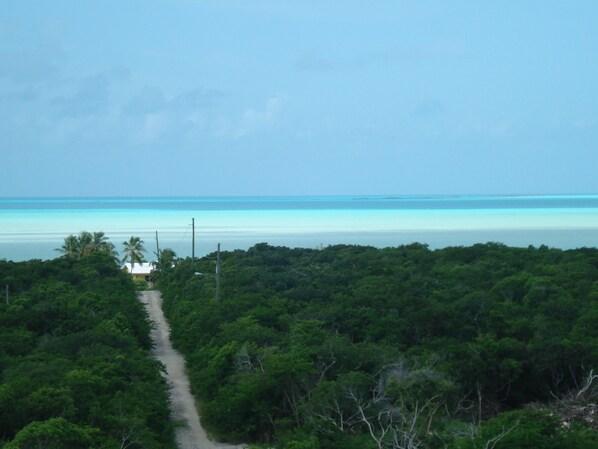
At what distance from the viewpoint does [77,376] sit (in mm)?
18703

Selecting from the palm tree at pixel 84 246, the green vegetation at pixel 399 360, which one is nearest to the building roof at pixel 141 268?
the palm tree at pixel 84 246

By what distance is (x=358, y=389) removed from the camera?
19703mm

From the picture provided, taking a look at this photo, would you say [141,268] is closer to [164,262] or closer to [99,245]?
[99,245]

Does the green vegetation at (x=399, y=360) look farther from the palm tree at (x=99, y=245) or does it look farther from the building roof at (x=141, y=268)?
the palm tree at (x=99, y=245)

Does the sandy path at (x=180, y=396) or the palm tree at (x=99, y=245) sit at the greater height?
the palm tree at (x=99, y=245)

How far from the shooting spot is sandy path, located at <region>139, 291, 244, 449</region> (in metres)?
20.9

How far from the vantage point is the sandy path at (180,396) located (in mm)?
20922

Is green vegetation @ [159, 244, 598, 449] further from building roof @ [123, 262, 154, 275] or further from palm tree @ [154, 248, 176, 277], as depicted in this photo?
building roof @ [123, 262, 154, 275]

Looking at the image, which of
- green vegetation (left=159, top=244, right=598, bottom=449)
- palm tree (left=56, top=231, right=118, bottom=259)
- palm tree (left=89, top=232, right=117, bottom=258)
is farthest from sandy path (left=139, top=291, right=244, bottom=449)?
palm tree (left=56, top=231, right=118, bottom=259)

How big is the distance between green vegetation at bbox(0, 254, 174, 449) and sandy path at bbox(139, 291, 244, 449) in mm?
928

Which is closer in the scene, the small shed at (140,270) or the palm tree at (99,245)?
the small shed at (140,270)

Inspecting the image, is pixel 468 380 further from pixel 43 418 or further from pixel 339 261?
pixel 339 261

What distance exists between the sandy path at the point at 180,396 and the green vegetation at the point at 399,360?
17.1 inches

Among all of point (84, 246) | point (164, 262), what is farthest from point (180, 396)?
point (84, 246)
